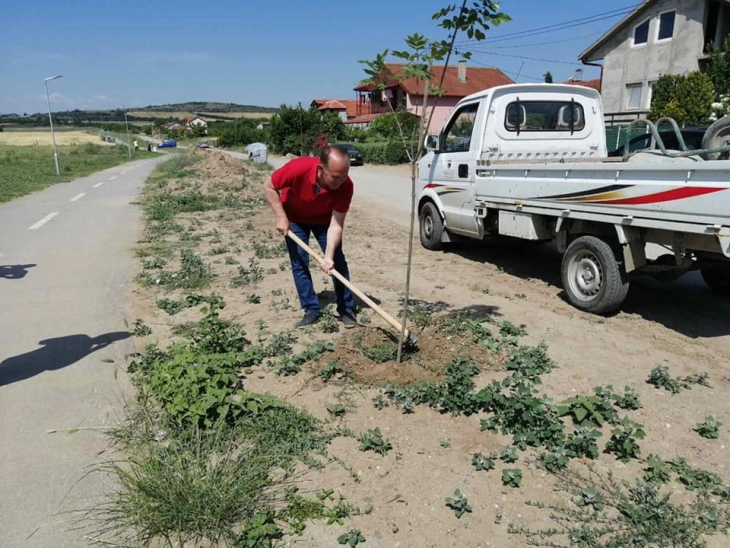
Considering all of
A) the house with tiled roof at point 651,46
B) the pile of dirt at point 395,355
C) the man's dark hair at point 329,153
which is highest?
the house with tiled roof at point 651,46

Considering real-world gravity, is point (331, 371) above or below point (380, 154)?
below

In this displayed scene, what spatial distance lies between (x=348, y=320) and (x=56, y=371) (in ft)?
8.26

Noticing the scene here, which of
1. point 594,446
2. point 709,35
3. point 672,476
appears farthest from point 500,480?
point 709,35

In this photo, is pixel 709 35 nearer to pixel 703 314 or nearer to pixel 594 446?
pixel 703 314

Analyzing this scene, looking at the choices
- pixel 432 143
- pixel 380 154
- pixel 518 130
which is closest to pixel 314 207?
pixel 518 130

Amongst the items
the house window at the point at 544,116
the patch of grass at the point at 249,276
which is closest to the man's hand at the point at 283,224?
the patch of grass at the point at 249,276

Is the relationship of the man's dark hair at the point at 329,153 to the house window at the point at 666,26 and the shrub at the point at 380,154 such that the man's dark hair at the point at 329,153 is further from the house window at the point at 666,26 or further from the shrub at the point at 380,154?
the house window at the point at 666,26

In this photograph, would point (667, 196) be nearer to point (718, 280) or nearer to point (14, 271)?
point (718, 280)

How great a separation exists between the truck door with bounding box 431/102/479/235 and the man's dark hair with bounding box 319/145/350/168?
3381 millimetres

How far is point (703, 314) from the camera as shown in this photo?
5801mm

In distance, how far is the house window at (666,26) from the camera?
94.1 ft

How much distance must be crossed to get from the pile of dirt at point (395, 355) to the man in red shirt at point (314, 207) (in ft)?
1.84

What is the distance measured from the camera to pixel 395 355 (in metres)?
4.65

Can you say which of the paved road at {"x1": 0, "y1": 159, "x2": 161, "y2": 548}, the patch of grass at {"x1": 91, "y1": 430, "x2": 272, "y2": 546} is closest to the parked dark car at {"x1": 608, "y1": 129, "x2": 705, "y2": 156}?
the paved road at {"x1": 0, "y1": 159, "x2": 161, "y2": 548}
